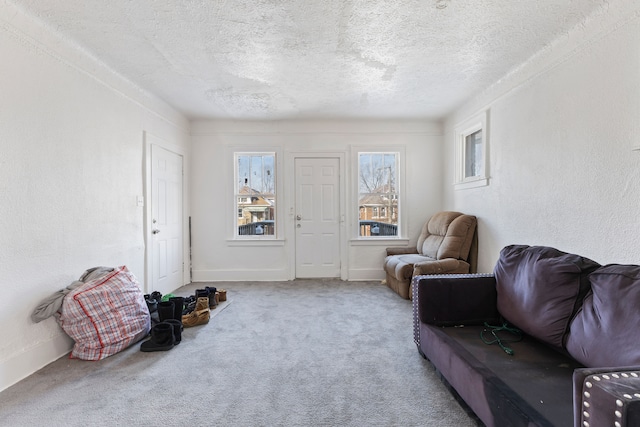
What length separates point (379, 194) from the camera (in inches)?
205

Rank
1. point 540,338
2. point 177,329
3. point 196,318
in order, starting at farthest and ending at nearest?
point 196,318 < point 177,329 < point 540,338

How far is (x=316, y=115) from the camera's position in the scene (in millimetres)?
4746

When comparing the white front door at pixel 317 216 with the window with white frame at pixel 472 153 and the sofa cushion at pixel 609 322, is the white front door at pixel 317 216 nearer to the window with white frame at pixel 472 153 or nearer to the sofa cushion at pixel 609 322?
the window with white frame at pixel 472 153

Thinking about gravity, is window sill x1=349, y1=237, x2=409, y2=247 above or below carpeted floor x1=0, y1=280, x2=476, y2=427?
above

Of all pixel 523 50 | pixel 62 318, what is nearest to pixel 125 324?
pixel 62 318

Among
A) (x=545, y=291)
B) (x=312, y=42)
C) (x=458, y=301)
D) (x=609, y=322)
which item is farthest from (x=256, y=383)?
(x=312, y=42)

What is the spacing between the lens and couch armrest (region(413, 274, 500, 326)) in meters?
2.22

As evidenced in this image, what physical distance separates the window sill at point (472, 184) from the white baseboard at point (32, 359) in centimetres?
433

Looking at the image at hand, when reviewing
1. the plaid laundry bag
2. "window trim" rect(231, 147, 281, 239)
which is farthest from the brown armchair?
the plaid laundry bag

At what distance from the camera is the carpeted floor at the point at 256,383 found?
1741mm

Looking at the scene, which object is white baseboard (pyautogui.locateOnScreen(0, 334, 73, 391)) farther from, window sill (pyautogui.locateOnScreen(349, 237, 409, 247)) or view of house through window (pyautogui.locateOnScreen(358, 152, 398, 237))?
view of house through window (pyautogui.locateOnScreen(358, 152, 398, 237))

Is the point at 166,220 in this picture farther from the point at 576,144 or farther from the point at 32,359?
the point at 576,144

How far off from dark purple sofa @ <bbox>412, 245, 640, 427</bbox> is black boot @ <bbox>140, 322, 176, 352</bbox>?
6.49 ft

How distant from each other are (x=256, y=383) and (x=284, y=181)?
3.38 metres
